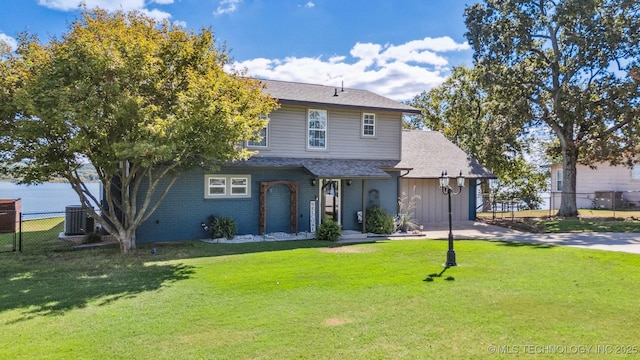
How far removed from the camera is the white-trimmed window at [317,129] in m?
16.0

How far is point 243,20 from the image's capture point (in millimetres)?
15664

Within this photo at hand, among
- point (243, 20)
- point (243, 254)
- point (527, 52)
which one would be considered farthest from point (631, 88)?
point (243, 254)

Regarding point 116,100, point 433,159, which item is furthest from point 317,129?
point 116,100

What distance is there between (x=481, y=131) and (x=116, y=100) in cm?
2340

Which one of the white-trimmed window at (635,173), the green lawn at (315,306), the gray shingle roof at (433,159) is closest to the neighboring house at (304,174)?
the gray shingle roof at (433,159)

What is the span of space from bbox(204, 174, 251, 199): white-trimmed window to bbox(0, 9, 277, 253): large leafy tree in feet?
9.82

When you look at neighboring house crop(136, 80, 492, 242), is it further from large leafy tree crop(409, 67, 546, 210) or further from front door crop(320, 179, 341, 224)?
large leafy tree crop(409, 67, 546, 210)

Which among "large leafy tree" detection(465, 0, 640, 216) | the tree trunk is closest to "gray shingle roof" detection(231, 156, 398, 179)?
"large leafy tree" detection(465, 0, 640, 216)

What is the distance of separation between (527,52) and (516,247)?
47.3ft

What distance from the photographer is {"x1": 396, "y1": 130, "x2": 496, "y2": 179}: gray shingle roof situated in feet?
62.8

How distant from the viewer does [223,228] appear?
13.7m

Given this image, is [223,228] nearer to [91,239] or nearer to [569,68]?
[91,239]

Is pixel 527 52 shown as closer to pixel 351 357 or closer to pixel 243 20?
pixel 243 20

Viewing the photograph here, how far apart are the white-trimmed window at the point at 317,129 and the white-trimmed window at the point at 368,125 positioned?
71.5 inches
